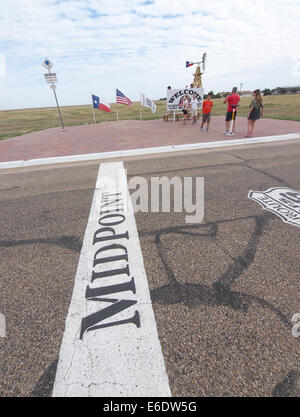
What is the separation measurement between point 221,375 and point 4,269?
2.38m

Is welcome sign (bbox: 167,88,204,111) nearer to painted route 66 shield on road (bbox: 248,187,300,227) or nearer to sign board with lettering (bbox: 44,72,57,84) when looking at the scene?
sign board with lettering (bbox: 44,72,57,84)

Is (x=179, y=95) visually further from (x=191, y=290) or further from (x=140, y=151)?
(x=191, y=290)

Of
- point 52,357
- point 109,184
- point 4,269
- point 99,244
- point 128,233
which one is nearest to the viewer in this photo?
point 52,357

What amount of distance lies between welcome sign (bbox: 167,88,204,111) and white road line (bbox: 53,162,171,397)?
14.9 m

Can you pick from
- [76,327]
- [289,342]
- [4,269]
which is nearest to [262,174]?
[289,342]

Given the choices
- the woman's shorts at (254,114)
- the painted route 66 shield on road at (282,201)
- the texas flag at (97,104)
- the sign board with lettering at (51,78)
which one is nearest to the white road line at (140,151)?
the woman's shorts at (254,114)

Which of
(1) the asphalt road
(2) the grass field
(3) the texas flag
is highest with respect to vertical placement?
(3) the texas flag

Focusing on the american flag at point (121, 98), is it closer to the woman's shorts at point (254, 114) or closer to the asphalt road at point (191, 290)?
the woman's shorts at point (254, 114)

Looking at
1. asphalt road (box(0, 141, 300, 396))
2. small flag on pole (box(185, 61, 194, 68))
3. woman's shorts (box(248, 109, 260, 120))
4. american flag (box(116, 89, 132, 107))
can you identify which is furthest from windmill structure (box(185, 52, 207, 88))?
asphalt road (box(0, 141, 300, 396))

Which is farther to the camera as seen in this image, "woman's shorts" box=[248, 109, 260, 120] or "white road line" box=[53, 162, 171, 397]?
"woman's shorts" box=[248, 109, 260, 120]

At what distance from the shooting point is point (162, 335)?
1600 millimetres

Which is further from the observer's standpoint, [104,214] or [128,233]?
[104,214]

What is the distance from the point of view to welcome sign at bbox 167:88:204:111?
48.3ft
